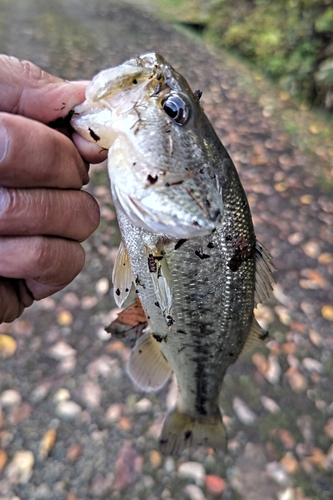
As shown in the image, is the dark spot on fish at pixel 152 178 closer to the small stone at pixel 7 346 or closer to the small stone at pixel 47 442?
the small stone at pixel 47 442

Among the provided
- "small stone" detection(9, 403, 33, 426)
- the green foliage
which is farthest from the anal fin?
the green foliage

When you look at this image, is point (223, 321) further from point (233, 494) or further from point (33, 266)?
point (233, 494)

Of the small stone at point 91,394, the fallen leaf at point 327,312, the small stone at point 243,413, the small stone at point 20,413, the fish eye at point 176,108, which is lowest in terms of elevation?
the small stone at point 20,413

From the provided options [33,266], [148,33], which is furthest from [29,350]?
[148,33]

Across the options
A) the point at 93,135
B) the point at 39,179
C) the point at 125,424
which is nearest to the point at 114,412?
the point at 125,424

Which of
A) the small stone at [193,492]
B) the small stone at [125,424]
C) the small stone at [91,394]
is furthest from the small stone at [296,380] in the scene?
the small stone at [91,394]

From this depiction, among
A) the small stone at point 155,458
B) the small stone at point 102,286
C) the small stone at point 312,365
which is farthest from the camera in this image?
the small stone at point 102,286
